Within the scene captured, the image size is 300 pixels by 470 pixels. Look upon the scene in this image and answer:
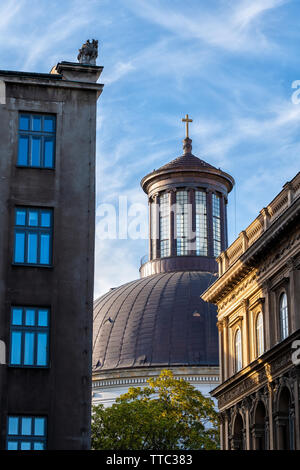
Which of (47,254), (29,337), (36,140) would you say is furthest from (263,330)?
(29,337)

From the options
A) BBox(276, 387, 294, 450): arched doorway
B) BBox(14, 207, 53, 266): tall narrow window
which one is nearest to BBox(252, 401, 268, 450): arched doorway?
BBox(276, 387, 294, 450): arched doorway

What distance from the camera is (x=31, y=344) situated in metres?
43.2

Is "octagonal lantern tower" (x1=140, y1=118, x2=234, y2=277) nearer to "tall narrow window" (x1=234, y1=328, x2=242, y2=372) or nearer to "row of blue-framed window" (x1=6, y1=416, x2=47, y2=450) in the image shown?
"tall narrow window" (x1=234, y1=328, x2=242, y2=372)

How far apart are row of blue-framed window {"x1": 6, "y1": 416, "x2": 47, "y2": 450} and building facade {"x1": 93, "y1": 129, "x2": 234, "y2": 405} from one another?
58415 millimetres

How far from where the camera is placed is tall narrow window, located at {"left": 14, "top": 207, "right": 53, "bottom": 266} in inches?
1745

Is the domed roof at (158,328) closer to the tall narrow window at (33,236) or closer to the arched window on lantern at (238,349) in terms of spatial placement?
the arched window on lantern at (238,349)

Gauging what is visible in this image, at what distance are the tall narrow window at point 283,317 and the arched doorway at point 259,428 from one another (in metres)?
4.64

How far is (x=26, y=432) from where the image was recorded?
4209 centimetres

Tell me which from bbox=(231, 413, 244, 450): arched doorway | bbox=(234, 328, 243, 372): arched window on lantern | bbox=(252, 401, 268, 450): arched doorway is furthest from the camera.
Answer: bbox=(234, 328, 243, 372): arched window on lantern

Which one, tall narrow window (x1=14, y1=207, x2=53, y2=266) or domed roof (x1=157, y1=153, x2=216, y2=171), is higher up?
domed roof (x1=157, y1=153, x2=216, y2=171)

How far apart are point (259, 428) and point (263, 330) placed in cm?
474

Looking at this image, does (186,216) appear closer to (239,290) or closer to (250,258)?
(239,290)
